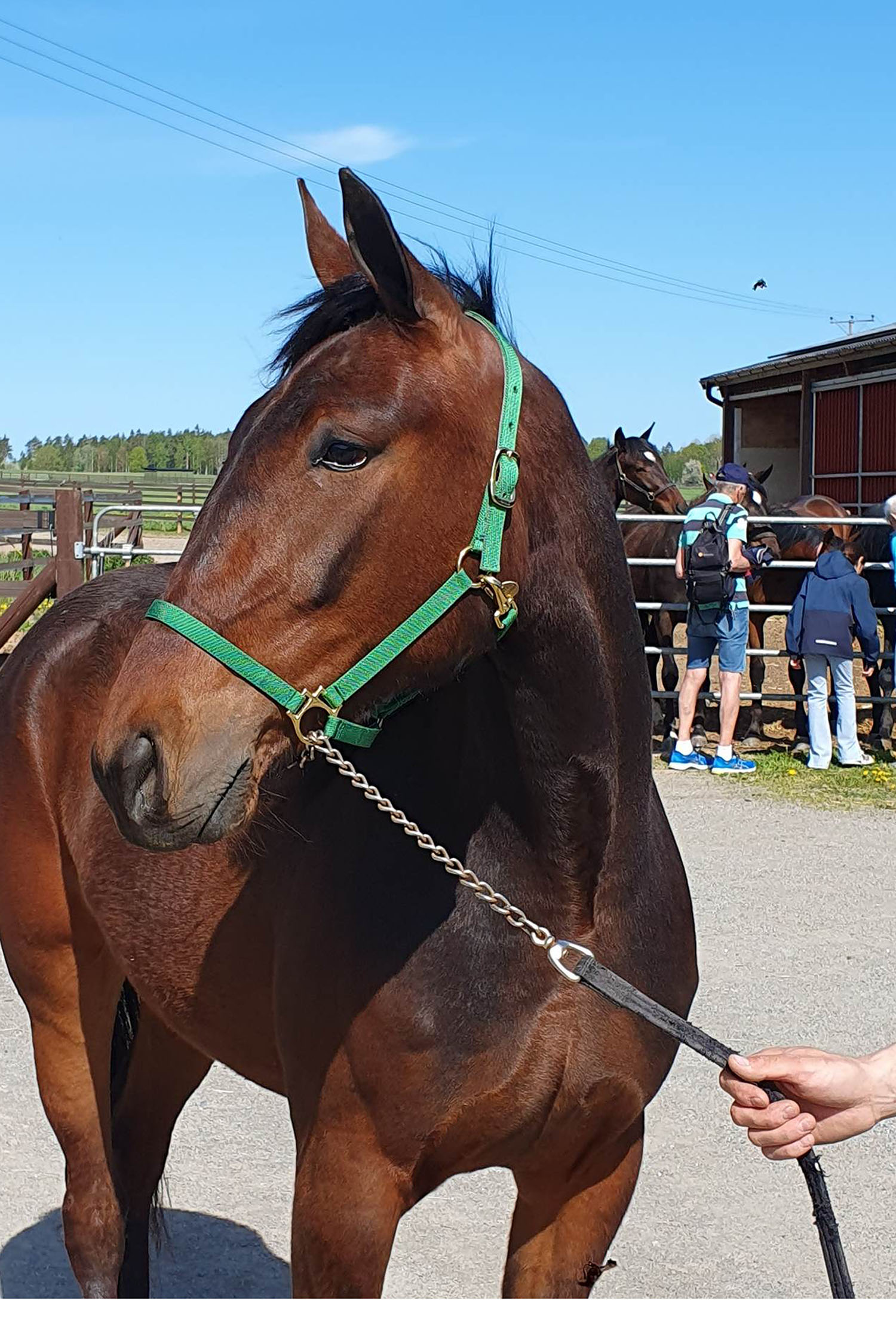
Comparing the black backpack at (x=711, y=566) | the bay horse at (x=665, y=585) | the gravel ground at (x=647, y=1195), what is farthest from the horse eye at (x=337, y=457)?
the bay horse at (x=665, y=585)

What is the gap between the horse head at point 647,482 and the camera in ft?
40.9

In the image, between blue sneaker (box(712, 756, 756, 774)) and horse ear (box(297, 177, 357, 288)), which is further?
blue sneaker (box(712, 756, 756, 774))

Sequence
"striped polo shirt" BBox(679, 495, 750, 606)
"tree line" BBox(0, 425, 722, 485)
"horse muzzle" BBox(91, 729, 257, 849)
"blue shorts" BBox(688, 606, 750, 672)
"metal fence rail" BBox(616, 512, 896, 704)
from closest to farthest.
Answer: "horse muzzle" BBox(91, 729, 257, 849) → "striped polo shirt" BBox(679, 495, 750, 606) → "blue shorts" BBox(688, 606, 750, 672) → "metal fence rail" BBox(616, 512, 896, 704) → "tree line" BBox(0, 425, 722, 485)

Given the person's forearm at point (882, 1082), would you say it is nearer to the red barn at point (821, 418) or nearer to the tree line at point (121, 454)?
the red barn at point (821, 418)

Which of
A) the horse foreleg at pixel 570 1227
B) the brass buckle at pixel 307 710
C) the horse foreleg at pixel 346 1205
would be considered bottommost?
the horse foreleg at pixel 570 1227

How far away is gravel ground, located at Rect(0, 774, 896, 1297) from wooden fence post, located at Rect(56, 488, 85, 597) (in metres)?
5.84

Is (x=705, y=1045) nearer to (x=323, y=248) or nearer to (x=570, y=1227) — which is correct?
(x=570, y=1227)

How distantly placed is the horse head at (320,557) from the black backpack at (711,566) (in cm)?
740

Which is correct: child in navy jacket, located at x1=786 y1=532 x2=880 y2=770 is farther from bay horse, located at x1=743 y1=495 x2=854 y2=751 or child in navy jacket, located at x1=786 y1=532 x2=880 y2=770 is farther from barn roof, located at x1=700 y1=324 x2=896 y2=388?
barn roof, located at x1=700 y1=324 x2=896 y2=388

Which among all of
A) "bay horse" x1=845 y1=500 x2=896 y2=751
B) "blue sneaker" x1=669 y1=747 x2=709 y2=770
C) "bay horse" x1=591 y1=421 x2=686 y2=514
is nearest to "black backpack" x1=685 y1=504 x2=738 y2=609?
"blue sneaker" x1=669 y1=747 x2=709 y2=770

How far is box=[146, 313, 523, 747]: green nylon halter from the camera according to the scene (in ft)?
5.54

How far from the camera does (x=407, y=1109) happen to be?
1898 mm

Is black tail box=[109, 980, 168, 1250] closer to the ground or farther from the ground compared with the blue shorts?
closer to the ground

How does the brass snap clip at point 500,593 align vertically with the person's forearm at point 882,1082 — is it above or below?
above
